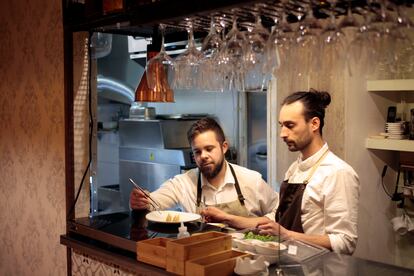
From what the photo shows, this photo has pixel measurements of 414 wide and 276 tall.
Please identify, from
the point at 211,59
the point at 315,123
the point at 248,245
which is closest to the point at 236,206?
the point at 315,123

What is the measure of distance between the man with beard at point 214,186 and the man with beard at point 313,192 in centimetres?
22

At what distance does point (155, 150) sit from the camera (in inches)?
156

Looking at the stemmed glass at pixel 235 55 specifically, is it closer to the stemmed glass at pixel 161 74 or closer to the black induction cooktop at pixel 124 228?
the stemmed glass at pixel 161 74

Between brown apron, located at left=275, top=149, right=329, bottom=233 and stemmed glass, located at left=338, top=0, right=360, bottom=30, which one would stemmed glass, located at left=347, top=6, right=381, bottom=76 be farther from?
brown apron, located at left=275, top=149, right=329, bottom=233

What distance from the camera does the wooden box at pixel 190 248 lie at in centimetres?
146

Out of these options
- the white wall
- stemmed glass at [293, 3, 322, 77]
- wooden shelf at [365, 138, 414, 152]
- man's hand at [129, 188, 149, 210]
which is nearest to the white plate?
man's hand at [129, 188, 149, 210]

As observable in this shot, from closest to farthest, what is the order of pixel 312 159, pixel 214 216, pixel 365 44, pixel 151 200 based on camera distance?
pixel 365 44 < pixel 214 216 < pixel 312 159 < pixel 151 200

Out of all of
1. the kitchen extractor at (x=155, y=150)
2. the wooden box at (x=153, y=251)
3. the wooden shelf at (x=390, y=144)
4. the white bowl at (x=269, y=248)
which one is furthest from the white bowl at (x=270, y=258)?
the kitchen extractor at (x=155, y=150)

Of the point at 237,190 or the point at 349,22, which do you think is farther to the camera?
the point at 237,190

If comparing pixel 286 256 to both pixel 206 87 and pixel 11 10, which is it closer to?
pixel 206 87

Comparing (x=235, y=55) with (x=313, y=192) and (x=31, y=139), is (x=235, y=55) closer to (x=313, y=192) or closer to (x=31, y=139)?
(x=313, y=192)

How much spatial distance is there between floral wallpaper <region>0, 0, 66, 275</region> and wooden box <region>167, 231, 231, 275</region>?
0.98m

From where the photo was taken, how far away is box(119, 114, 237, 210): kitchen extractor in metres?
3.84

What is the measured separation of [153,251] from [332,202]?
2.52 ft
